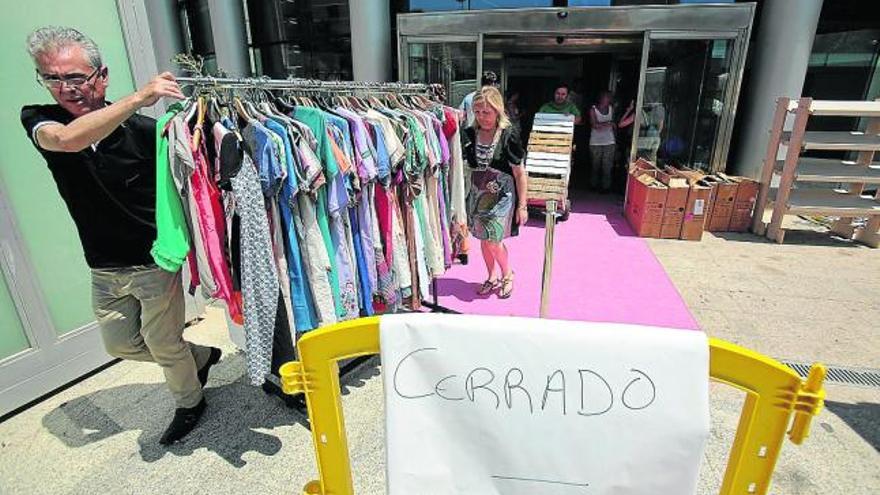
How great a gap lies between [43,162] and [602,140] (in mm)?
7201

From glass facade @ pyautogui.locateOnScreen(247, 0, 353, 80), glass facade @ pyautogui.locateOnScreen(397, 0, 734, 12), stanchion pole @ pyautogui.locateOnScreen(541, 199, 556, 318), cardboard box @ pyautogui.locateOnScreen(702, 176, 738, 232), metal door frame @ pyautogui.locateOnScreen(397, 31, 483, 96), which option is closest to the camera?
stanchion pole @ pyautogui.locateOnScreen(541, 199, 556, 318)

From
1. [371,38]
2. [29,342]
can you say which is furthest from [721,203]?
[29,342]

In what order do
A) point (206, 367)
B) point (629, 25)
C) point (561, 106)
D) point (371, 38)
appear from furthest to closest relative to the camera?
point (371, 38) < point (561, 106) < point (629, 25) < point (206, 367)

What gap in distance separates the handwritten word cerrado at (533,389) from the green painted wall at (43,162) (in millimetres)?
3066

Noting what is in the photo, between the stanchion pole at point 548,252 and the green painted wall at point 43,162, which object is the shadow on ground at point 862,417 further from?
the green painted wall at point 43,162

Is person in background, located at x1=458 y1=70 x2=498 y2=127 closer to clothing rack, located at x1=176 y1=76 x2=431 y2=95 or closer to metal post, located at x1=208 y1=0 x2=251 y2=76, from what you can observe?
clothing rack, located at x1=176 y1=76 x2=431 y2=95

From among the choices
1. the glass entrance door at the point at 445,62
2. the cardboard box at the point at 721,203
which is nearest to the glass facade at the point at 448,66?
the glass entrance door at the point at 445,62

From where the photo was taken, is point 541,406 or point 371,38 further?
point 371,38

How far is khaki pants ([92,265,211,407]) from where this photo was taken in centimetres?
215

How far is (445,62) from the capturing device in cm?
756

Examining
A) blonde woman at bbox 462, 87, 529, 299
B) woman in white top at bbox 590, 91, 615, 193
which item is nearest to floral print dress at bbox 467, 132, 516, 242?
blonde woman at bbox 462, 87, 529, 299

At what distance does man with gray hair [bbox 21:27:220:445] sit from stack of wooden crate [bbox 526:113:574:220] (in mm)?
4058

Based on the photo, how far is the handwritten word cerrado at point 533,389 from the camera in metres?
0.91

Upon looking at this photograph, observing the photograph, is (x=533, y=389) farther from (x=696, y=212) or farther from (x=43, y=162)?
(x=696, y=212)
